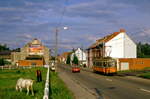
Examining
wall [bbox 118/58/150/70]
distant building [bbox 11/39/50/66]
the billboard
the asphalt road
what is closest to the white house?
wall [bbox 118/58/150/70]

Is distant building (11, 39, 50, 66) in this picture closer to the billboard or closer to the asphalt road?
the billboard

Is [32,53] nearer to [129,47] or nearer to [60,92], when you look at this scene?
[129,47]

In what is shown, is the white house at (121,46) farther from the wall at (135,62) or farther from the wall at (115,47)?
the wall at (135,62)

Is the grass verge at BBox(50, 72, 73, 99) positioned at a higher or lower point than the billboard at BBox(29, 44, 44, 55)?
lower

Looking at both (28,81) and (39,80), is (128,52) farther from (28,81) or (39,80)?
(28,81)

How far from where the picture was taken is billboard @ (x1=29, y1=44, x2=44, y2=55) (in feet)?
400

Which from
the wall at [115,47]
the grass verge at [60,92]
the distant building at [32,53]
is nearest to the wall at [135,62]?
the wall at [115,47]

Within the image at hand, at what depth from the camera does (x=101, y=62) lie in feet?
171

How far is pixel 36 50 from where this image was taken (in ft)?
402

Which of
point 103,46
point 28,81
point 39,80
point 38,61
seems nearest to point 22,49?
point 38,61

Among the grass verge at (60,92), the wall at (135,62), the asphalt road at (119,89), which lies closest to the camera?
the grass verge at (60,92)

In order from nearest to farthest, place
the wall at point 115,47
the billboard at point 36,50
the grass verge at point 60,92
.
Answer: the grass verge at point 60,92, the wall at point 115,47, the billboard at point 36,50

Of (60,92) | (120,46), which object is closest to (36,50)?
(120,46)

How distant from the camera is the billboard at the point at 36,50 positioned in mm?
122062
